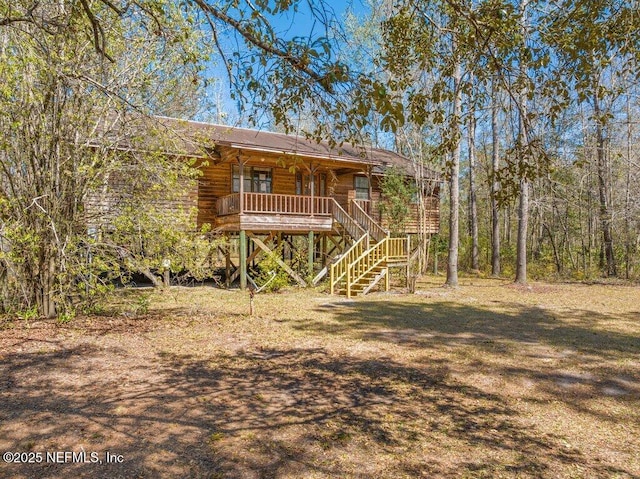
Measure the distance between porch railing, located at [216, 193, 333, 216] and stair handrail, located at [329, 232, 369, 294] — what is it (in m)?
2.22

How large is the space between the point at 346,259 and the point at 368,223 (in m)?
2.37

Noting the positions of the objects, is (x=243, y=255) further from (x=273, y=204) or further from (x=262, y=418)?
(x=262, y=418)

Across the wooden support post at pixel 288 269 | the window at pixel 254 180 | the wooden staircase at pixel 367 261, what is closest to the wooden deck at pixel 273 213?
the wooden support post at pixel 288 269

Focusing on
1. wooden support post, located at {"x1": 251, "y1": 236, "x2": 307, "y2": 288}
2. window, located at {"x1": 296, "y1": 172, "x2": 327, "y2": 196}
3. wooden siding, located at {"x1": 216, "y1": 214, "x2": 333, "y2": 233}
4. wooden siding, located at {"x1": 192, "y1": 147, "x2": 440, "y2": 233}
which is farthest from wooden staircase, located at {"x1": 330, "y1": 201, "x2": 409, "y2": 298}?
window, located at {"x1": 296, "y1": 172, "x2": 327, "y2": 196}

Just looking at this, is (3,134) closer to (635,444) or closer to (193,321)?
(193,321)

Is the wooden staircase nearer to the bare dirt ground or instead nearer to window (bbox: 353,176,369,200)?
window (bbox: 353,176,369,200)

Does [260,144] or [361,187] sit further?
[361,187]

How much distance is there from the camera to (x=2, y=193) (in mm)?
8117

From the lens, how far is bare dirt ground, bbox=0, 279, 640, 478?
3.70m

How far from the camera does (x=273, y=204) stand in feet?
55.1

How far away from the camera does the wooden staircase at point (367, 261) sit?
1480 centimetres

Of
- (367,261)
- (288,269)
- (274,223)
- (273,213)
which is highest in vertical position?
(273,213)

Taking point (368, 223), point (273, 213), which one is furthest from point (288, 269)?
point (368, 223)

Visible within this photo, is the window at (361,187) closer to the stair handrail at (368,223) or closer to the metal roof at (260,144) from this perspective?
the metal roof at (260,144)
